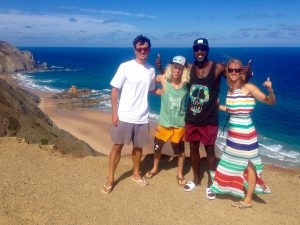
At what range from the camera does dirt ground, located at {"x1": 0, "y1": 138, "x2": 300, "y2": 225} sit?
616 cm

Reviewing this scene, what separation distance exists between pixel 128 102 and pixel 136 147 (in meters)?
1.08

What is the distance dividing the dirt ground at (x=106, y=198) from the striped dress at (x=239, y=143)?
0.70 metres

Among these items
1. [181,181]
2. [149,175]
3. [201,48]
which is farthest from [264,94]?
[149,175]

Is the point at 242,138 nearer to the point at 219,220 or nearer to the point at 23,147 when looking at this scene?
the point at 219,220

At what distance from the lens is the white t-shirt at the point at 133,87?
6.39 m

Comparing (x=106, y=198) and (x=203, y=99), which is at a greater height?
(x=203, y=99)

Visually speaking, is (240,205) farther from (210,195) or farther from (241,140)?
(241,140)

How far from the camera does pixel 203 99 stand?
6496 mm

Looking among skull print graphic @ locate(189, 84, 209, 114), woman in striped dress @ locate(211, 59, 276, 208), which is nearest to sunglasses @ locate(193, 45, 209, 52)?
woman in striped dress @ locate(211, 59, 276, 208)

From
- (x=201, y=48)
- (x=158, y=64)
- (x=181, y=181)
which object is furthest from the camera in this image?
(x=181, y=181)

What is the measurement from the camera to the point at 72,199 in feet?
22.0

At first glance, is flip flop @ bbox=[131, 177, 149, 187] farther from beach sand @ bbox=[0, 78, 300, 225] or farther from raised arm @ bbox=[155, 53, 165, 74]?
raised arm @ bbox=[155, 53, 165, 74]

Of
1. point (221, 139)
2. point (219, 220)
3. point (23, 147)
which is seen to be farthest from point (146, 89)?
point (221, 139)

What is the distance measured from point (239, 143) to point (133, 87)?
2.13 meters
